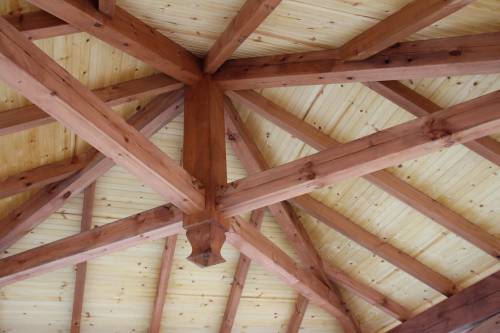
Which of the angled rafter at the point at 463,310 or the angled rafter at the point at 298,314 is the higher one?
the angled rafter at the point at 298,314

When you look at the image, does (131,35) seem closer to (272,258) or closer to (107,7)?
(107,7)

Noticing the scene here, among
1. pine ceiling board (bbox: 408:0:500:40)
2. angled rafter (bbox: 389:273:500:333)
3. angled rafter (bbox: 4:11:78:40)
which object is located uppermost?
angled rafter (bbox: 4:11:78:40)

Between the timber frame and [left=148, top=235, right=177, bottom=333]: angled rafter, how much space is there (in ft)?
0.20

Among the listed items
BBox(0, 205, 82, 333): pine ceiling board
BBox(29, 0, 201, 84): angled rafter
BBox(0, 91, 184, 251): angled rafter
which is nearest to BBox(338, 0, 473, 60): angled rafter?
BBox(29, 0, 201, 84): angled rafter

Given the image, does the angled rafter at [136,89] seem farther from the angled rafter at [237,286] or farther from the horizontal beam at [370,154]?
the angled rafter at [237,286]

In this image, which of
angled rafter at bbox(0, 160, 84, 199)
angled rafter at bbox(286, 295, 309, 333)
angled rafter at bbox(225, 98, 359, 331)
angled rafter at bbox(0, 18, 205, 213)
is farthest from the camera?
angled rafter at bbox(286, 295, 309, 333)

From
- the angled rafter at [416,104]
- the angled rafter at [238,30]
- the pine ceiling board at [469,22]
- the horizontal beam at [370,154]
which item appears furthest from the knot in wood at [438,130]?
the angled rafter at [238,30]

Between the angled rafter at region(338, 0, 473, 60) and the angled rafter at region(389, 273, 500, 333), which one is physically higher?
the angled rafter at region(338, 0, 473, 60)

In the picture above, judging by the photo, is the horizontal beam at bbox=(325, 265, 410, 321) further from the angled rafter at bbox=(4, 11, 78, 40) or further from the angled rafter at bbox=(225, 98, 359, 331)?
the angled rafter at bbox=(4, 11, 78, 40)

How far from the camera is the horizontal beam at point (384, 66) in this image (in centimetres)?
339

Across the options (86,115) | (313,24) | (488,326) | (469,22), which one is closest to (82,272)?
(86,115)

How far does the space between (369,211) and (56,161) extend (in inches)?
98.7

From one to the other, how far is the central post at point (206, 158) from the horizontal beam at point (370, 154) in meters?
0.12

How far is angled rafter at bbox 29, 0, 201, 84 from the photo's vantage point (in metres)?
3.49
